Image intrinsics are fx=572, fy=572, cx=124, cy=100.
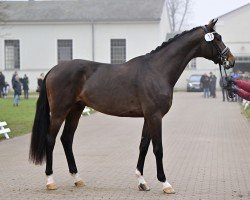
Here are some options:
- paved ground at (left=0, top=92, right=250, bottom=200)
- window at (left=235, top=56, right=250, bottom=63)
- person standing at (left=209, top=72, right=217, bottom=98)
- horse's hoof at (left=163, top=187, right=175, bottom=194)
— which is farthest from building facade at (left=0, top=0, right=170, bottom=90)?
horse's hoof at (left=163, top=187, right=175, bottom=194)

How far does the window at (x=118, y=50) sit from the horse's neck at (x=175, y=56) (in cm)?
4716

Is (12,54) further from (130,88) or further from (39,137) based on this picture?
(130,88)

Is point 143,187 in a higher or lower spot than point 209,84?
higher

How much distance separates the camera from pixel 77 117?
31.8 feet

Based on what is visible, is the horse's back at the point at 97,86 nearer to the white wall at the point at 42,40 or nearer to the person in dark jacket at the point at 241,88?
the person in dark jacket at the point at 241,88

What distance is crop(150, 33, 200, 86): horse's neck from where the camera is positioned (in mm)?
9102

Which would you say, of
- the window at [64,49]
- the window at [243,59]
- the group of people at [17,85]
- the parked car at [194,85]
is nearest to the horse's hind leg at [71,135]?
the group of people at [17,85]

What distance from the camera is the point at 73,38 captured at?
56562 mm

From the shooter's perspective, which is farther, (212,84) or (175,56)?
(212,84)

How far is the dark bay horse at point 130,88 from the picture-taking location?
8844mm

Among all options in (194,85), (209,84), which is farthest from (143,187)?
(194,85)

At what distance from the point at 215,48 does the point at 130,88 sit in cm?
150

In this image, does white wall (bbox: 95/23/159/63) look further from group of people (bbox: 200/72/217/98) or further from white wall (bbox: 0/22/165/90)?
group of people (bbox: 200/72/217/98)

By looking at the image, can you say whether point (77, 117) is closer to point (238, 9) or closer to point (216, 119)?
point (216, 119)
